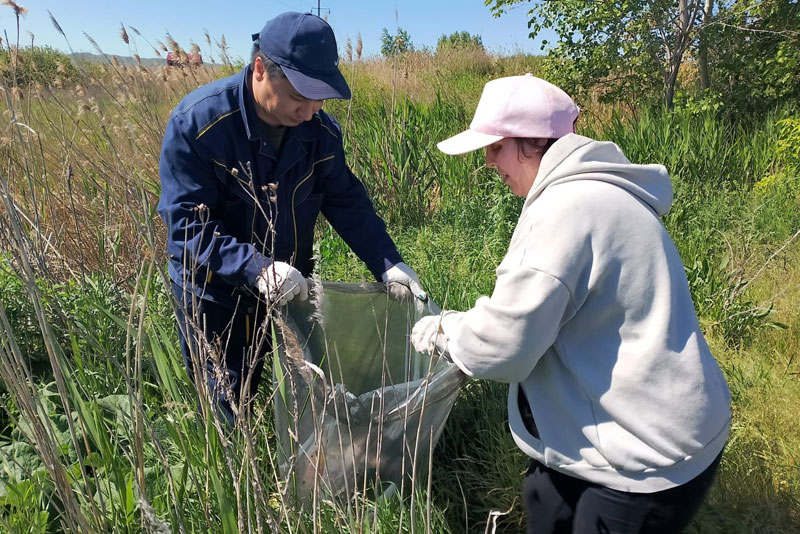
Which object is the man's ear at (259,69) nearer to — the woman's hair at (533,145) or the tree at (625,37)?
the woman's hair at (533,145)

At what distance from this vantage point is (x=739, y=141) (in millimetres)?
5059

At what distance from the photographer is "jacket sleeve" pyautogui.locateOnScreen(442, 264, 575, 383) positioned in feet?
3.63

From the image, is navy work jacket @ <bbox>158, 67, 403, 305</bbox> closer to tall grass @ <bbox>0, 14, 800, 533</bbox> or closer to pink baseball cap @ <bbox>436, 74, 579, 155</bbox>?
tall grass @ <bbox>0, 14, 800, 533</bbox>

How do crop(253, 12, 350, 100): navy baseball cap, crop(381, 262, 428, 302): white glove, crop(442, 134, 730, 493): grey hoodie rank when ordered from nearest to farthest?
→ crop(442, 134, 730, 493): grey hoodie → crop(253, 12, 350, 100): navy baseball cap → crop(381, 262, 428, 302): white glove

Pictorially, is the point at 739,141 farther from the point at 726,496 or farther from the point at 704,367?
the point at 704,367

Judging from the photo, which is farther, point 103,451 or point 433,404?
point 433,404

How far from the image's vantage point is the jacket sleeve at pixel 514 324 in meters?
1.11

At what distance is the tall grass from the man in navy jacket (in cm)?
20

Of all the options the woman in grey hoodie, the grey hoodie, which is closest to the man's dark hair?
the woman in grey hoodie

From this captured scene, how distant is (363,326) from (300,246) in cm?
43

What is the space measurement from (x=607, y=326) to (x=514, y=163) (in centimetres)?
43

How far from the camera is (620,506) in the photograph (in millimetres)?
1252

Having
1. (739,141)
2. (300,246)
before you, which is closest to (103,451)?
(300,246)

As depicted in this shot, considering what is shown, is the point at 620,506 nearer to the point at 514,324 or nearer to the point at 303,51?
the point at 514,324
